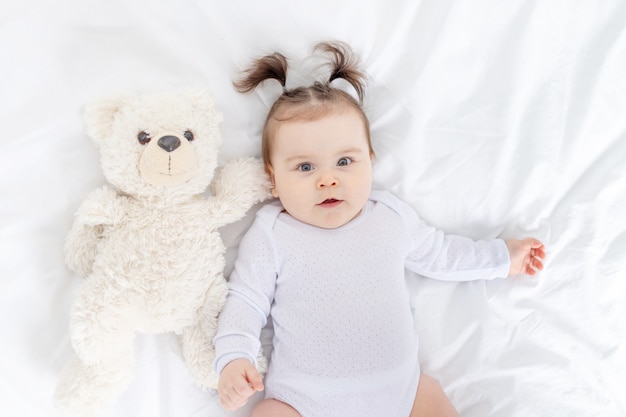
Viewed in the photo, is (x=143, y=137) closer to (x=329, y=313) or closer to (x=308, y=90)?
(x=308, y=90)

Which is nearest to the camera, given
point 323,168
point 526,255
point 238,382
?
point 238,382

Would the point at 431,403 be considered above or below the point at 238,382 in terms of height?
below

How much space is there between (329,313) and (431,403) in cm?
28

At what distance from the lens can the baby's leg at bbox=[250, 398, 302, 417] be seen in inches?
45.1

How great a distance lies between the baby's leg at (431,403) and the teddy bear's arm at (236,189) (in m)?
0.52

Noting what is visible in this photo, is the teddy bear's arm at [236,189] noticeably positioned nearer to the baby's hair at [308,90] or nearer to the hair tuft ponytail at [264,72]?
the baby's hair at [308,90]

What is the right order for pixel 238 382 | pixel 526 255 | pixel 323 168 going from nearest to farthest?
pixel 238 382
pixel 323 168
pixel 526 255

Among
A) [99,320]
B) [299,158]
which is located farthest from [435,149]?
[99,320]

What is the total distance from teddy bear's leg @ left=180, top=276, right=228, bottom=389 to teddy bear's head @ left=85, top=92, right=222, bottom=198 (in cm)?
21

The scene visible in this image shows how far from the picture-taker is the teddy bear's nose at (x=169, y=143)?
108 cm

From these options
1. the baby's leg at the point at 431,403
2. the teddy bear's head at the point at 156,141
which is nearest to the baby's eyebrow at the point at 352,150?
the teddy bear's head at the point at 156,141

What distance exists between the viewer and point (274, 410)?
1.15 metres

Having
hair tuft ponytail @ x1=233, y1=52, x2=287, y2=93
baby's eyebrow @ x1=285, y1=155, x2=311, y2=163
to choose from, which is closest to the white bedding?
hair tuft ponytail @ x1=233, y1=52, x2=287, y2=93

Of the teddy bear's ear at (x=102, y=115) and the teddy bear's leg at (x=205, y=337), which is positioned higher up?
the teddy bear's ear at (x=102, y=115)
